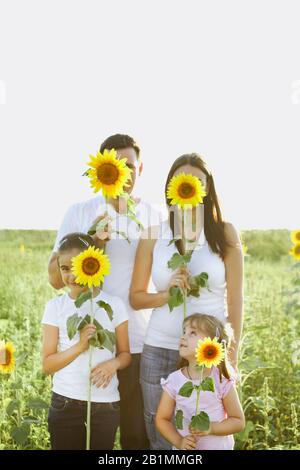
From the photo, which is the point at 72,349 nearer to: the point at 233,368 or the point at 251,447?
the point at 233,368

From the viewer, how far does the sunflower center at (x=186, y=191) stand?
2.45 metres

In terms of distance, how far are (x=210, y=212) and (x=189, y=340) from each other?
1.71 ft

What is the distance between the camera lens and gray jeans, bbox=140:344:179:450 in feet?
8.59

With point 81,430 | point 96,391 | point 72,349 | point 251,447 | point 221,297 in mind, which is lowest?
point 251,447

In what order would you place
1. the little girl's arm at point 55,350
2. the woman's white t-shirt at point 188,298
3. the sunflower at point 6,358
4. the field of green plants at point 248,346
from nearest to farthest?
the little girl's arm at point 55,350 → the woman's white t-shirt at point 188,298 → the sunflower at point 6,358 → the field of green plants at point 248,346

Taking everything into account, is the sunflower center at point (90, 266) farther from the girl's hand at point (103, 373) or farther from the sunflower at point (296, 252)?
the sunflower at point (296, 252)

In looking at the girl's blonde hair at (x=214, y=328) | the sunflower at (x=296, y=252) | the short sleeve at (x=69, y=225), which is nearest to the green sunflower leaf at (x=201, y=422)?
the girl's blonde hair at (x=214, y=328)

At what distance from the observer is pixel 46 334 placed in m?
2.61

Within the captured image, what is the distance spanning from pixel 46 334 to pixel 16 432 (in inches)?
28.2

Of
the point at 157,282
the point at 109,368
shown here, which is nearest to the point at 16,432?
the point at 109,368

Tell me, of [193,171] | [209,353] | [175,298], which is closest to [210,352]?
[209,353]

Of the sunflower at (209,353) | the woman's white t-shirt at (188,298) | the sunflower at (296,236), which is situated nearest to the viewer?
the sunflower at (209,353)

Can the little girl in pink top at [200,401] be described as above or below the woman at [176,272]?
below

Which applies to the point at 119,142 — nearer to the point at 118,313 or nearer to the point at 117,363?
the point at 118,313
